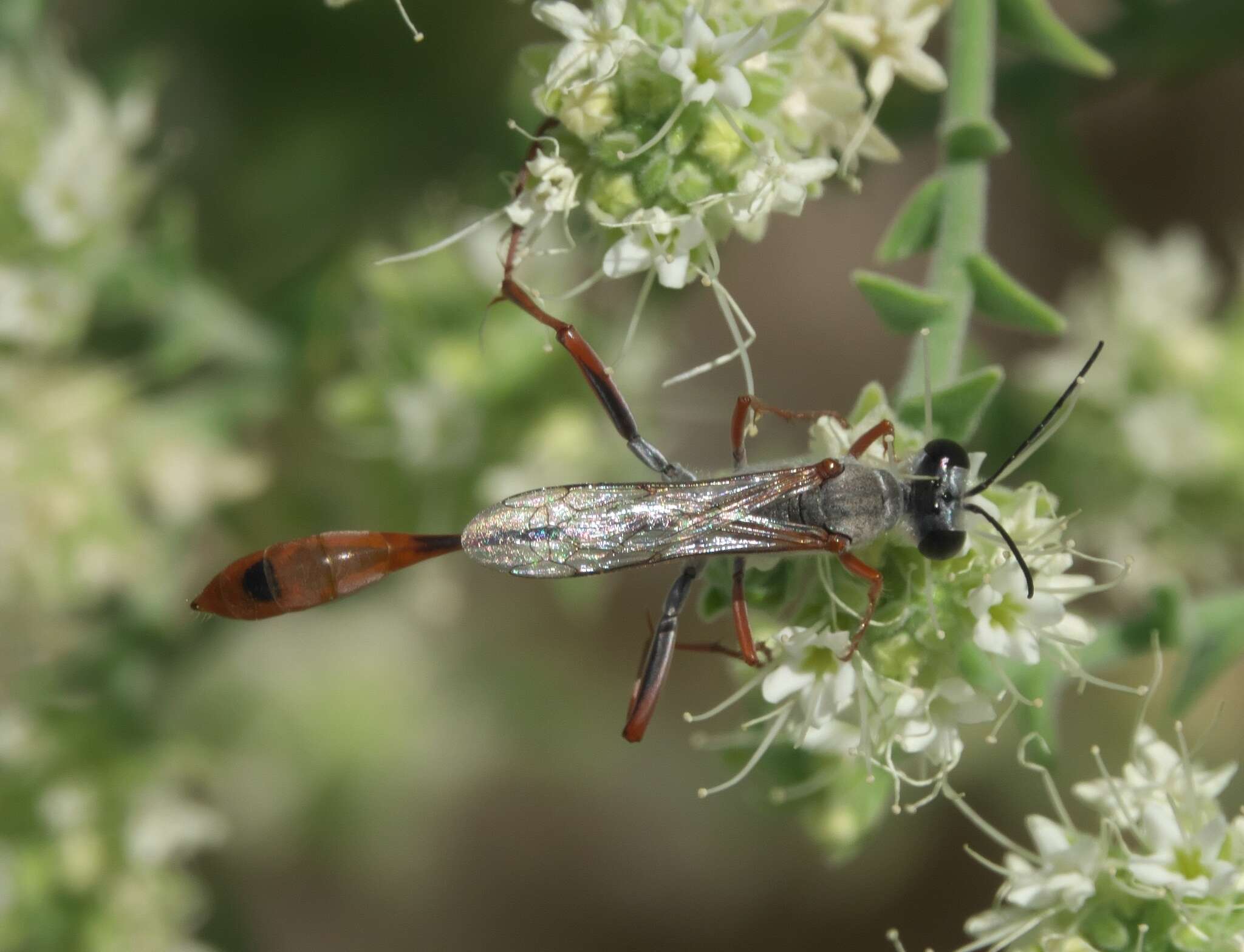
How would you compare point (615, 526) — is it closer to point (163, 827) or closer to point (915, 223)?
point (915, 223)

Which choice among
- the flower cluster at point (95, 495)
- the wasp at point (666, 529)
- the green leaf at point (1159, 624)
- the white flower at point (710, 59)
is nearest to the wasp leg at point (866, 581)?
the wasp at point (666, 529)

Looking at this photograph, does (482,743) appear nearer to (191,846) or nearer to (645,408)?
(191,846)

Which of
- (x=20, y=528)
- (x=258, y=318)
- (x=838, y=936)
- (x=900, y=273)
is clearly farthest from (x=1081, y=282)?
(x=20, y=528)

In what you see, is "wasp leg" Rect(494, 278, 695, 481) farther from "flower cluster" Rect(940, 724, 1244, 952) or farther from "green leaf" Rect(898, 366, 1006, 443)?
"flower cluster" Rect(940, 724, 1244, 952)

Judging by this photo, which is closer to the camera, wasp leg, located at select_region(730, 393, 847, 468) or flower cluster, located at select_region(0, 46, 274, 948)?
wasp leg, located at select_region(730, 393, 847, 468)

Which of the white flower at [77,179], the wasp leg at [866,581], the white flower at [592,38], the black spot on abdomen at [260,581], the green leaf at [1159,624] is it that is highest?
the white flower at [592,38]

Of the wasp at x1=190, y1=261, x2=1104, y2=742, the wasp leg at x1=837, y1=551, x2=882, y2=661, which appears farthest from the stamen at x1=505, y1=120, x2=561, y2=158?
the wasp leg at x1=837, y1=551, x2=882, y2=661

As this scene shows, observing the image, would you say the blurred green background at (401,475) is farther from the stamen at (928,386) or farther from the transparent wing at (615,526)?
the stamen at (928,386)
